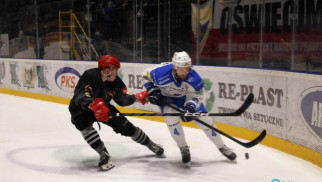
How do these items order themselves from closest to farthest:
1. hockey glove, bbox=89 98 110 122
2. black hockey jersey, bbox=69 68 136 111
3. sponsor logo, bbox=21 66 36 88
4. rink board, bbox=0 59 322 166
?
hockey glove, bbox=89 98 110 122
black hockey jersey, bbox=69 68 136 111
rink board, bbox=0 59 322 166
sponsor logo, bbox=21 66 36 88

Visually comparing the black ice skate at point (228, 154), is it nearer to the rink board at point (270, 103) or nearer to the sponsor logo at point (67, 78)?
the rink board at point (270, 103)

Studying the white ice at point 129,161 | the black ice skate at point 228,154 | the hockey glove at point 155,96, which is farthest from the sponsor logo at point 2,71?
the black ice skate at point 228,154

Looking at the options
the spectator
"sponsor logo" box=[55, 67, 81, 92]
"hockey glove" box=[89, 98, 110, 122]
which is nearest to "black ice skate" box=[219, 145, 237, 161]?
"hockey glove" box=[89, 98, 110, 122]

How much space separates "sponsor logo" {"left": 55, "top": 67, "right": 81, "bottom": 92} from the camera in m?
7.70

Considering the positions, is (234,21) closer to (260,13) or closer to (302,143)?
(260,13)

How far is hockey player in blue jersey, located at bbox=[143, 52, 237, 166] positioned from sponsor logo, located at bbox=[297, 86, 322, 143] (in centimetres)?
72

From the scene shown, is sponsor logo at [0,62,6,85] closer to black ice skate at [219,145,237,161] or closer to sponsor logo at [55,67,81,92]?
sponsor logo at [55,67,81,92]

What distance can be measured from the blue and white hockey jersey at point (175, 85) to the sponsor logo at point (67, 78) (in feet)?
12.6

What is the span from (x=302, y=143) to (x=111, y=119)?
1.74m

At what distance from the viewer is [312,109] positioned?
3859 millimetres

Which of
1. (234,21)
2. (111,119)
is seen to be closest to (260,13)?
(234,21)

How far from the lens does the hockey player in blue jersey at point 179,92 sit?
373 centimetres

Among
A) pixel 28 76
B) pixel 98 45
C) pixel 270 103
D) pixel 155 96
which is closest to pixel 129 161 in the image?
pixel 155 96

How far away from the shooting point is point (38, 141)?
4.94 metres
